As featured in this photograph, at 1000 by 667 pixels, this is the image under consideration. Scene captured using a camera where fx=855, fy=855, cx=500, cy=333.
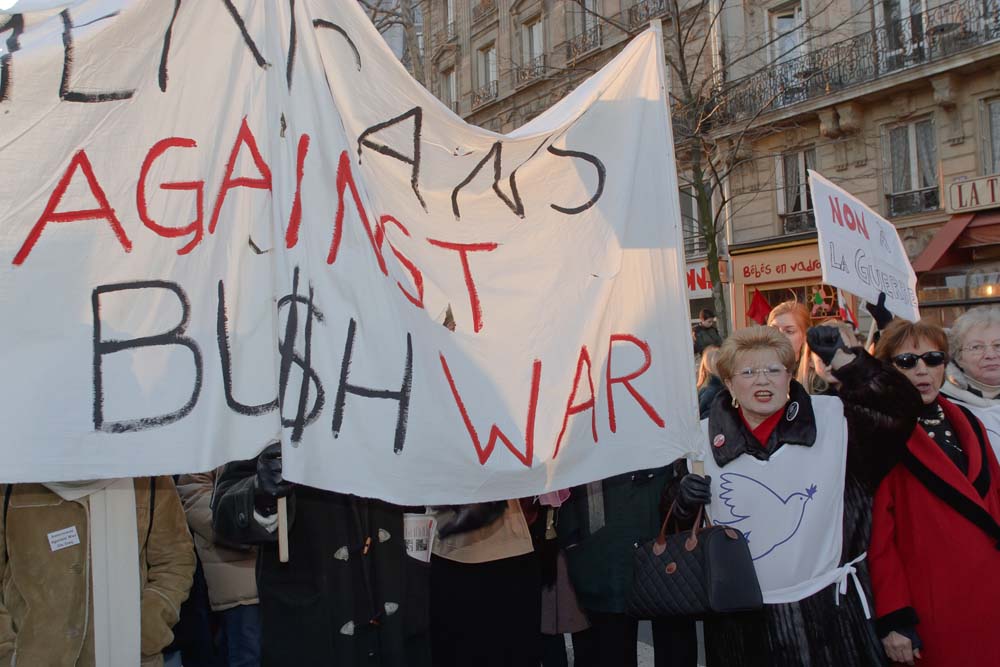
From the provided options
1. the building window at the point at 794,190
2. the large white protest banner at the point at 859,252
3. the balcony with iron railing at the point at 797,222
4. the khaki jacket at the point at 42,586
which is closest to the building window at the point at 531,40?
the building window at the point at 794,190

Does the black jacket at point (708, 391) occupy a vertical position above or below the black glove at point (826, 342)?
below

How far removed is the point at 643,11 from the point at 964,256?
355 inches

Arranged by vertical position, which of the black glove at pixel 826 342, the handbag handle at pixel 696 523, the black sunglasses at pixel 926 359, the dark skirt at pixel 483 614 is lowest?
the dark skirt at pixel 483 614

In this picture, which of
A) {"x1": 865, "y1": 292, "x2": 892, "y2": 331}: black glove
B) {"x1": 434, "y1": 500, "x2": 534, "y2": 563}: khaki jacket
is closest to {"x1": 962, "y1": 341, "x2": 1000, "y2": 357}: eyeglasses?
{"x1": 865, "y1": 292, "x2": 892, "y2": 331}: black glove

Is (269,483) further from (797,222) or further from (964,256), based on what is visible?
(797,222)

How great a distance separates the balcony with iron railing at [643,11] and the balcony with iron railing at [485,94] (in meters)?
5.89

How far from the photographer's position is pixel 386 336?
2402 mm

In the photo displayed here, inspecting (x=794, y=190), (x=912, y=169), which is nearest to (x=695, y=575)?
(x=912, y=169)

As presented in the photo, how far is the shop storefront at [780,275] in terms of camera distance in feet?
56.0

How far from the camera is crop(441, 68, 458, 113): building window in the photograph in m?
27.1

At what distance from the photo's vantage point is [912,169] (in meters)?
15.9

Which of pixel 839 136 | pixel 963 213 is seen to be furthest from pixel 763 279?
pixel 963 213

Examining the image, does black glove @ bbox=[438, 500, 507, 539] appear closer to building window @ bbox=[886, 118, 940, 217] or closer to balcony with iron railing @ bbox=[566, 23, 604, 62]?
building window @ bbox=[886, 118, 940, 217]

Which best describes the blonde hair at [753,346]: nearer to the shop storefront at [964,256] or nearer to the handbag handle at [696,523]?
the handbag handle at [696,523]
